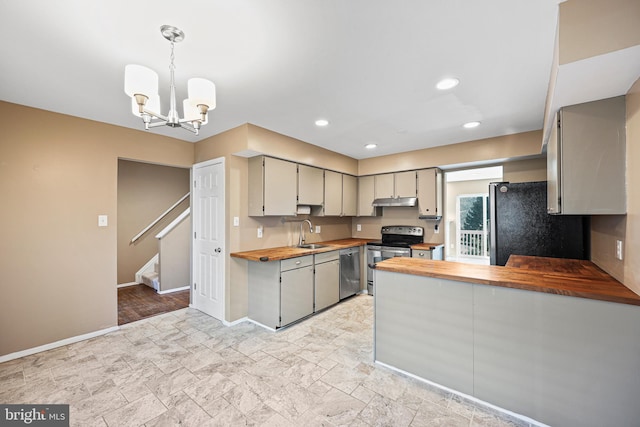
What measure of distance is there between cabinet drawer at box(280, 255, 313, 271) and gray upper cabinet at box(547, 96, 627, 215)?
100 inches

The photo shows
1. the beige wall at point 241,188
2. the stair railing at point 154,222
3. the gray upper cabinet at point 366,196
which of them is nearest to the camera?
the beige wall at point 241,188

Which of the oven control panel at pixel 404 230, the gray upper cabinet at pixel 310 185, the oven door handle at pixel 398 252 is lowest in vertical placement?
the oven door handle at pixel 398 252

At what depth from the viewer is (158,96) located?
1.74 m

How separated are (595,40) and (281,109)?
227 centimetres

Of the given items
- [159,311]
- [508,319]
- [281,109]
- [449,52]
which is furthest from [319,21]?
[159,311]

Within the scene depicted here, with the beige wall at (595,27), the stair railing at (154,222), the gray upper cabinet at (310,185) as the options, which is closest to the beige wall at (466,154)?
the gray upper cabinet at (310,185)

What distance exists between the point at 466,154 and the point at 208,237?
3854 mm

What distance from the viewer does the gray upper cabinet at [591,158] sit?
5.35 ft

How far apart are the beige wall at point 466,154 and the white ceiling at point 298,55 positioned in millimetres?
537

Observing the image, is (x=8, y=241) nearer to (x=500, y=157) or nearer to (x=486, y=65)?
(x=486, y=65)

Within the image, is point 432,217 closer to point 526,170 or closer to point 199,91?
point 526,170

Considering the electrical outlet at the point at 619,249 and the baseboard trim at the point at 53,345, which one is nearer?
the electrical outlet at the point at 619,249

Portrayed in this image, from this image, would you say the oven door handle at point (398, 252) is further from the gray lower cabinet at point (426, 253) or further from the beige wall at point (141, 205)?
the beige wall at point (141, 205)

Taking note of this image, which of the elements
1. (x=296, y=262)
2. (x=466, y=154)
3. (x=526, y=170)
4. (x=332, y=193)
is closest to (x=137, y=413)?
(x=296, y=262)
